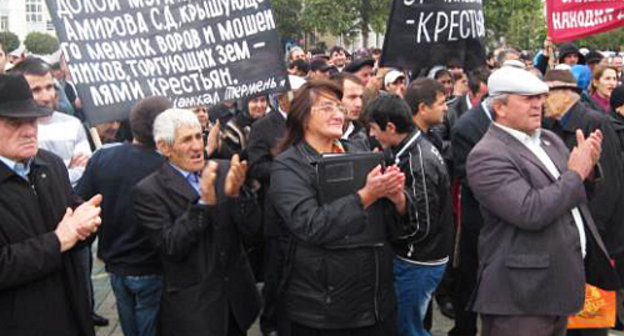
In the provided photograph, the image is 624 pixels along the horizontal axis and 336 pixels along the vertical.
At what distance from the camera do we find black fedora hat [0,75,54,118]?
360cm

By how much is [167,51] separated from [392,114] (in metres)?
1.50

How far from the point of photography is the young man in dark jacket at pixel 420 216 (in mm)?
4906

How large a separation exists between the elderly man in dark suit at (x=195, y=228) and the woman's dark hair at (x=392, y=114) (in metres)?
1.11

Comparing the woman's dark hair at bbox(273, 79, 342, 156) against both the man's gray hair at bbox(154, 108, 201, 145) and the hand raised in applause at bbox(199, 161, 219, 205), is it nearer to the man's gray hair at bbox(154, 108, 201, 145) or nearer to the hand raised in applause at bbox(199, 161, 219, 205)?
the hand raised in applause at bbox(199, 161, 219, 205)


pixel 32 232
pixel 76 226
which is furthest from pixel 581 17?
pixel 32 232

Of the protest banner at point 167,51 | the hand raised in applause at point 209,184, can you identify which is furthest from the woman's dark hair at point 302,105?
the protest banner at point 167,51

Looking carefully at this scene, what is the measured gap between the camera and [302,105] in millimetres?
4344

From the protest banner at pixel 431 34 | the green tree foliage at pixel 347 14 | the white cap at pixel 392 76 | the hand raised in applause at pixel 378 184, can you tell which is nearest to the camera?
the hand raised in applause at pixel 378 184

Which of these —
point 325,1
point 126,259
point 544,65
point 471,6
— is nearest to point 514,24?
point 325,1

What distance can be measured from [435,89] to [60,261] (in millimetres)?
3124

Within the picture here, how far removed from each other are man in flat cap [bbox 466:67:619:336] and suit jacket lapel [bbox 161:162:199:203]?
1.50 metres

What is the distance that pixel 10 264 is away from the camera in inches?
135

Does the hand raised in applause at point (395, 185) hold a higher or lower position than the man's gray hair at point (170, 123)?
lower

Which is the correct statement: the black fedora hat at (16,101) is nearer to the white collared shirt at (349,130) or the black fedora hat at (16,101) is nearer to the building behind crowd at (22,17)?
the white collared shirt at (349,130)
